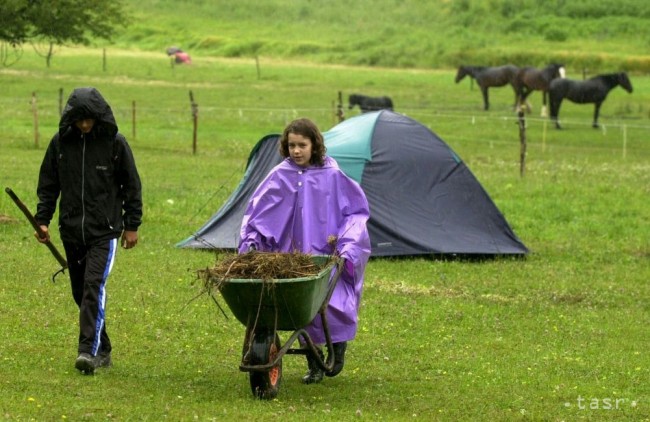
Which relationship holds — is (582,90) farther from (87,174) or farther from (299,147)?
(87,174)

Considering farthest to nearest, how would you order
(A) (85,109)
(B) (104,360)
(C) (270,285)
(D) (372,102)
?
(D) (372,102), (B) (104,360), (A) (85,109), (C) (270,285)

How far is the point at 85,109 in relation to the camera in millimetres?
7863

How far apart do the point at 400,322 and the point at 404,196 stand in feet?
15.1

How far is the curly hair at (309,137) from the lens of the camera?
793 centimetres

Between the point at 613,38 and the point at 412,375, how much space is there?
5765cm

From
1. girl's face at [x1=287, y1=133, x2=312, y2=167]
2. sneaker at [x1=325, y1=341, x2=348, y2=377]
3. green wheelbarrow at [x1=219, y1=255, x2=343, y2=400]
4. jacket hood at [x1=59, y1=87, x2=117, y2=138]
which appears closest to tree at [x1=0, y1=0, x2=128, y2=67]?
jacket hood at [x1=59, y1=87, x2=117, y2=138]

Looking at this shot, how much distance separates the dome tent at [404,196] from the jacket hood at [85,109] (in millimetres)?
6845

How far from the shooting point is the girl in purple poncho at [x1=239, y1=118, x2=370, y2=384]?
7.98m

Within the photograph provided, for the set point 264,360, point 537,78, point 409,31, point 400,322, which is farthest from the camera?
point 409,31

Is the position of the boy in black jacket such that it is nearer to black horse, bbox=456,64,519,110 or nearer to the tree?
the tree

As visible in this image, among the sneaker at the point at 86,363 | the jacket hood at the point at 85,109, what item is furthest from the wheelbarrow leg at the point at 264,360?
the jacket hood at the point at 85,109

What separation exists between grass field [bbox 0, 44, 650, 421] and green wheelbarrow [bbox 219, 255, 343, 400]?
0.23 metres

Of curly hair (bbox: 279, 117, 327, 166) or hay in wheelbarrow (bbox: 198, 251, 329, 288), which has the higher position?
curly hair (bbox: 279, 117, 327, 166)

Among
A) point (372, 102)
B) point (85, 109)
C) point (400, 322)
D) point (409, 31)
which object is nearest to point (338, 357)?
point (85, 109)
